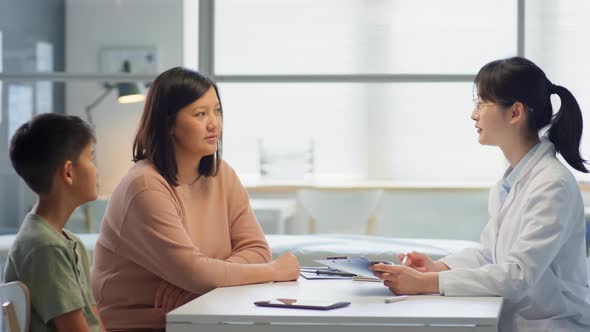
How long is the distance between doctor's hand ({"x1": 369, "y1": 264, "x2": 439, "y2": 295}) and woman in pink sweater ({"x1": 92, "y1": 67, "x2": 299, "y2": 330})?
1.09 ft

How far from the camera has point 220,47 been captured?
5066 millimetres

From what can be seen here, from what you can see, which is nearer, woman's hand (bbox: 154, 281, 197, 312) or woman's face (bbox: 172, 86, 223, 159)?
woman's hand (bbox: 154, 281, 197, 312)

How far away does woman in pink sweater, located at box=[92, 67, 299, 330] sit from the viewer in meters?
2.35

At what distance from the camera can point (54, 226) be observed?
2.06m

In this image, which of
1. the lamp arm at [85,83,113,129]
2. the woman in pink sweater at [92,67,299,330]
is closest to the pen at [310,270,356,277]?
the woman in pink sweater at [92,67,299,330]

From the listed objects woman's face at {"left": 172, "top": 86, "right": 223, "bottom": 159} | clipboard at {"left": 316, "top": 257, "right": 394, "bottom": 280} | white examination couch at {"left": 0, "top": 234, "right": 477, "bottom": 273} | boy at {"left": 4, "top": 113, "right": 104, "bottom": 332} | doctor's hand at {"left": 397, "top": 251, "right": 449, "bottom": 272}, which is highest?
woman's face at {"left": 172, "top": 86, "right": 223, "bottom": 159}

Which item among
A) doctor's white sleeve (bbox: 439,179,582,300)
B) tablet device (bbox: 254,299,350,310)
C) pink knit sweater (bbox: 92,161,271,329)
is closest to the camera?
tablet device (bbox: 254,299,350,310)

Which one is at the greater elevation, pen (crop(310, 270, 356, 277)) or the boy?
the boy

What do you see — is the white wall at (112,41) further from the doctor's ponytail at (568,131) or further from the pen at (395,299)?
the pen at (395,299)

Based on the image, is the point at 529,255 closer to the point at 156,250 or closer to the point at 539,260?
the point at 539,260

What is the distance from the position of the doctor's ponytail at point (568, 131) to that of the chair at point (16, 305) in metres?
1.39

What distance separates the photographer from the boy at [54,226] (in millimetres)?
1944

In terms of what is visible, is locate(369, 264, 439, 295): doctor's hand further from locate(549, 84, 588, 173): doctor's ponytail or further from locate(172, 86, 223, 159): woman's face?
locate(172, 86, 223, 159): woman's face

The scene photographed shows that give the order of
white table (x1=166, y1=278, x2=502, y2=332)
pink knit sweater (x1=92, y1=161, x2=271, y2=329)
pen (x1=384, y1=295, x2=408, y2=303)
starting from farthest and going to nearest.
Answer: pink knit sweater (x1=92, y1=161, x2=271, y2=329) < pen (x1=384, y1=295, x2=408, y2=303) < white table (x1=166, y1=278, x2=502, y2=332)
